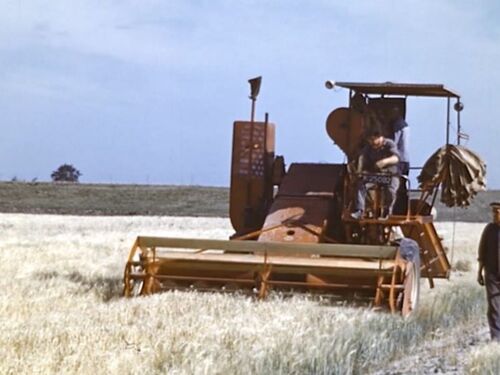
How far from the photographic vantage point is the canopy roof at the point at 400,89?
1385cm

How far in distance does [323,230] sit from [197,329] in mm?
4508

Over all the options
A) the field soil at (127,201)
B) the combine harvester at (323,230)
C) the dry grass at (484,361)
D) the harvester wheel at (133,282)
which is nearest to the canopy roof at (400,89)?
the combine harvester at (323,230)

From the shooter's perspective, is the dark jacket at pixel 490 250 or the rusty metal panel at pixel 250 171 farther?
the rusty metal panel at pixel 250 171

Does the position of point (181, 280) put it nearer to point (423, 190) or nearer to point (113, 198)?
point (423, 190)

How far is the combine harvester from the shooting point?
12609 mm

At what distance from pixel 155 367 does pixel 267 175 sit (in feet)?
23.6

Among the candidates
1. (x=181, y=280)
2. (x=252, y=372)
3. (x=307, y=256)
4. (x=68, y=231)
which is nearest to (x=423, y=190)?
(x=307, y=256)

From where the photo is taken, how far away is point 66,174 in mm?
75625

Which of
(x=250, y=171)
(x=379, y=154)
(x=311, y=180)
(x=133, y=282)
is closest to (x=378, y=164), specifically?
(x=379, y=154)

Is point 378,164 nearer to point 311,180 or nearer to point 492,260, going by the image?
point 311,180

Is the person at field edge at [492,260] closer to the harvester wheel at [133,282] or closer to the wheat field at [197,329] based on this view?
the wheat field at [197,329]

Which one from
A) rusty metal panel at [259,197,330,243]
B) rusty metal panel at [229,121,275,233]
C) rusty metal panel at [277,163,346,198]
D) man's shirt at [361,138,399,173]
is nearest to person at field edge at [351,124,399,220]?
man's shirt at [361,138,399,173]

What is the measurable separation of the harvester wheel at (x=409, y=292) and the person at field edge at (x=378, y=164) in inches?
36.9

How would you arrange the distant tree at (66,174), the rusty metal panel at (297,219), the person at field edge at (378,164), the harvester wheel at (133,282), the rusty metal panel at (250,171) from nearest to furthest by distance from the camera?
the harvester wheel at (133,282) < the person at field edge at (378,164) < the rusty metal panel at (297,219) < the rusty metal panel at (250,171) < the distant tree at (66,174)
